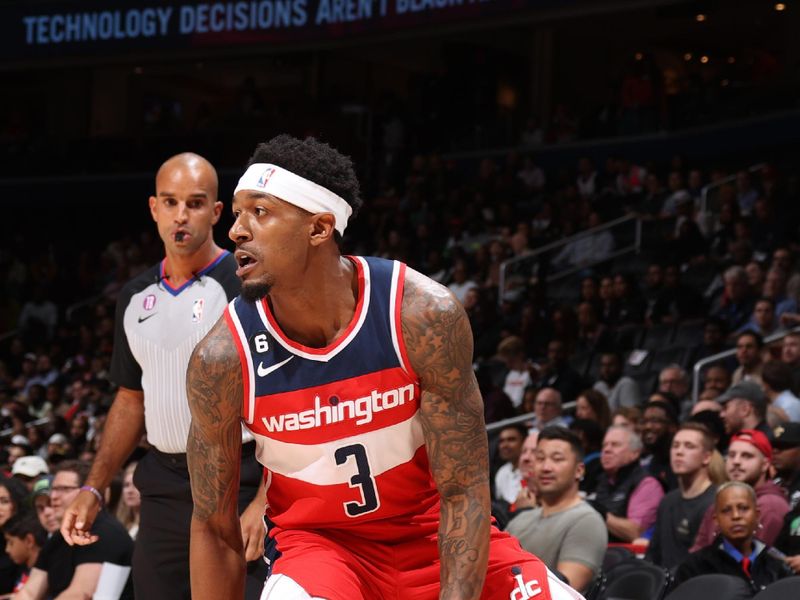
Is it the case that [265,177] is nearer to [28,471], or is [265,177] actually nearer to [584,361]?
[28,471]

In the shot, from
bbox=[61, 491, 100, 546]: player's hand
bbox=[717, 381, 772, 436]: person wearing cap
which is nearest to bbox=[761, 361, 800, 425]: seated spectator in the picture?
bbox=[717, 381, 772, 436]: person wearing cap

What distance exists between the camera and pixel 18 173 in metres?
22.9

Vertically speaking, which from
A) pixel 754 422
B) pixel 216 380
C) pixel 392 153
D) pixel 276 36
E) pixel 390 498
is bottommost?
pixel 754 422

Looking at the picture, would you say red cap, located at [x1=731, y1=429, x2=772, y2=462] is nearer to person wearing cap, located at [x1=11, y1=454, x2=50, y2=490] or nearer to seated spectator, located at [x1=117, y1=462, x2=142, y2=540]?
seated spectator, located at [x1=117, y1=462, x2=142, y2=540]

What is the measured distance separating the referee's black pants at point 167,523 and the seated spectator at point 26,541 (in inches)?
128

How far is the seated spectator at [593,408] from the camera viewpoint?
9.20m

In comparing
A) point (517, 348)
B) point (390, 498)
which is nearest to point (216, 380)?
point (390, 498)

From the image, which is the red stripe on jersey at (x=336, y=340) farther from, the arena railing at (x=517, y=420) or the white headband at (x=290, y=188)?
the arena railing at (x=517, y=420)

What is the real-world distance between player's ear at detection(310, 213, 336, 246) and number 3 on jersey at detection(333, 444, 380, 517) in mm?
522

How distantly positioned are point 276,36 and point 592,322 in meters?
8.10

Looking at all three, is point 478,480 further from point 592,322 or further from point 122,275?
point 122,275

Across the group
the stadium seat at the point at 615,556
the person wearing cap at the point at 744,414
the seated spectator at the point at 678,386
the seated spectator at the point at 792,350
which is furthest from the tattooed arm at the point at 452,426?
the seated spectator at the point at 678,386

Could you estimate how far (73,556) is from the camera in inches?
255

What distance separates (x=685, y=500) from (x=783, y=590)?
2435 millimetres
